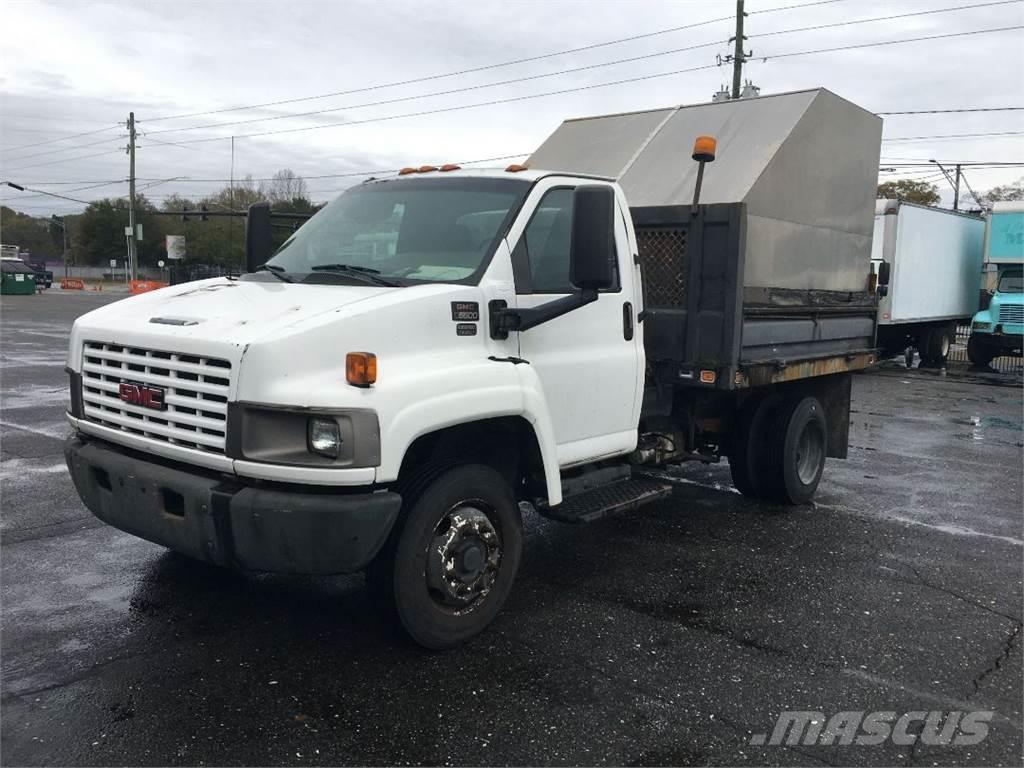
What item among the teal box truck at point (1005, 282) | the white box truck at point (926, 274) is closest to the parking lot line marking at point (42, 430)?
the white box truck at point (926, 274)

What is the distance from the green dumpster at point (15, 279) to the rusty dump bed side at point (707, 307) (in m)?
47.0

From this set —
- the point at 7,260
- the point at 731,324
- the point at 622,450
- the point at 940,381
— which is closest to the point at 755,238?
the point at 731,324

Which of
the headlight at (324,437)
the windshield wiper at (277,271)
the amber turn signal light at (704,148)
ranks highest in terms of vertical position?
the amber turn signal light at (704,148)

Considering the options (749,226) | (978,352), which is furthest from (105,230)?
(749,226)

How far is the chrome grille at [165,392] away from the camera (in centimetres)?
370

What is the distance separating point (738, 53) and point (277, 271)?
32.3 meters

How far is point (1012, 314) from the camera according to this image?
20.2 meters

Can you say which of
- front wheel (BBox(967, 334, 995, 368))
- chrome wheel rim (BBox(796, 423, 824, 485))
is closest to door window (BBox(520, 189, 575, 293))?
chrome wheel rim (BBox(796, 423, 824, 485))

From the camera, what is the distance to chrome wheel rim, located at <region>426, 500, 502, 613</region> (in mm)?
4059

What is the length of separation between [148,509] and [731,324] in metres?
3.59

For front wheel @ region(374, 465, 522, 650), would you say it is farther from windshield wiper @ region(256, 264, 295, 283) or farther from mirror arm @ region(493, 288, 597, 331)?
windshield wiper @ region(256, 264, 295, 283)

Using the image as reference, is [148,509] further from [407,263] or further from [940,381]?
[940,381]

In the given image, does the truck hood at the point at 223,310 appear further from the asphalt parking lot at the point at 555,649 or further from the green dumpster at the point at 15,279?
the green dumpster at the point at 15,279

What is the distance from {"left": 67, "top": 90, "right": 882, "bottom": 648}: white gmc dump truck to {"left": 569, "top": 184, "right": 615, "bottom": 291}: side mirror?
11 mm
